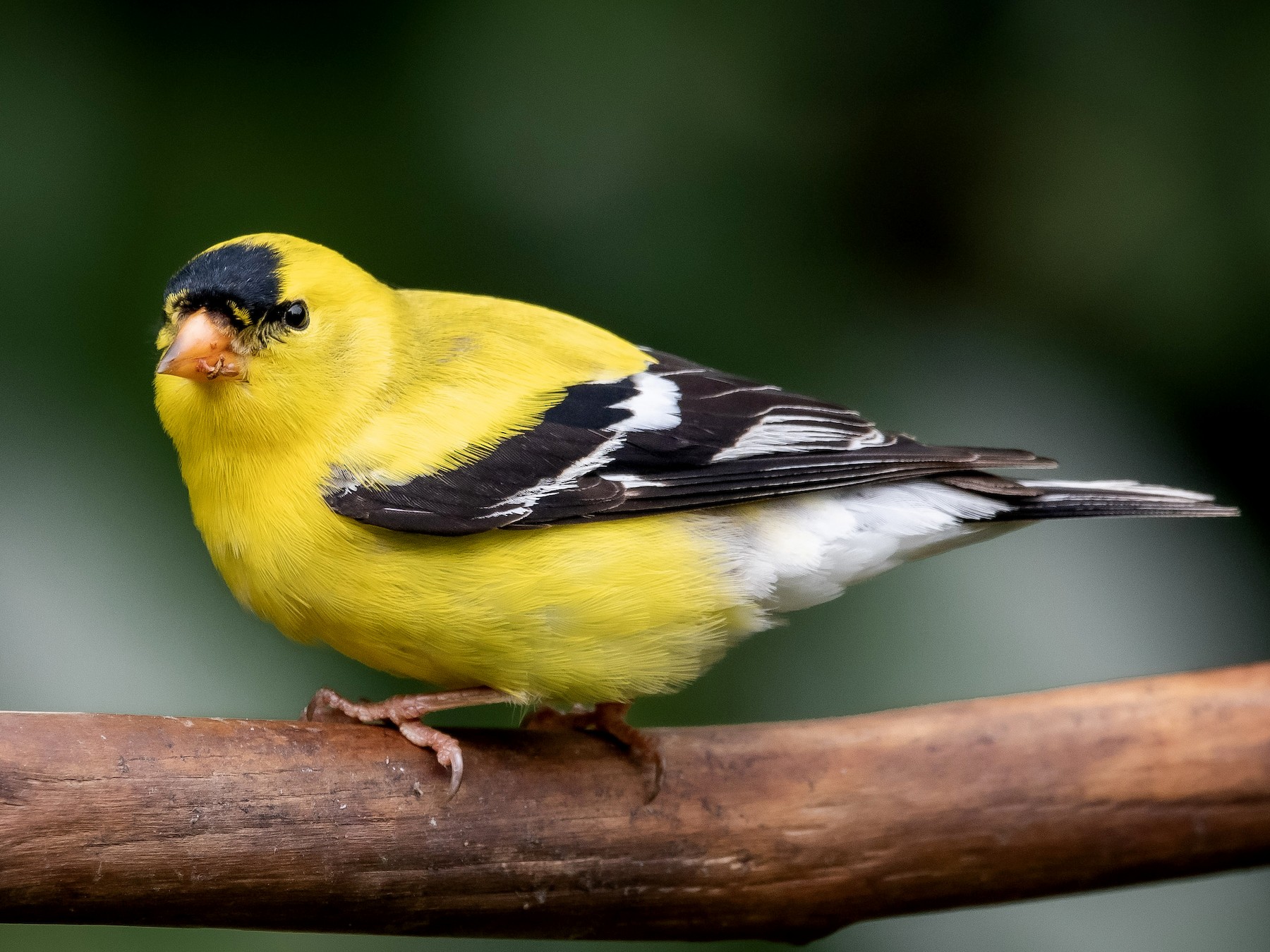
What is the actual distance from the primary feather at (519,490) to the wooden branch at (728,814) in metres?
0.20

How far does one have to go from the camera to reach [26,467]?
8.15 feet

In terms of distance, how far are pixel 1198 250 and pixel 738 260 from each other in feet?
3.53

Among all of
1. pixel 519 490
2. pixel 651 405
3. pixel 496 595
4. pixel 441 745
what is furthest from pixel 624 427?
pixel 441 745

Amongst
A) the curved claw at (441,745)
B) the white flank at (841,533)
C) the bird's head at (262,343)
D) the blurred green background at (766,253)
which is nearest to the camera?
the curved claw at (441,745)

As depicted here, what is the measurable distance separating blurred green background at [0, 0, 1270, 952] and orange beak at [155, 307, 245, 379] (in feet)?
1.55

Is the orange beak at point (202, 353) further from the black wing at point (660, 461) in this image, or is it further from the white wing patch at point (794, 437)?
the white wing patch at point (794, 437)

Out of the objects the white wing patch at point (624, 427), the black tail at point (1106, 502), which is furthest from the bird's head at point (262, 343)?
the black tail at point (1106, 502)

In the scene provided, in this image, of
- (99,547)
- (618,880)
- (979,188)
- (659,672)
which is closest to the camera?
(618,880)

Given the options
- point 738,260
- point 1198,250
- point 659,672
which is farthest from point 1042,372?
point 659,672

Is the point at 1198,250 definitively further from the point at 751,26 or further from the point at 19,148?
the point at 19,148

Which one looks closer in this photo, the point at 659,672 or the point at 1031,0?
the point at 659,672

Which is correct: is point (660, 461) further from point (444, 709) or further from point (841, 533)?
point (444, 709)

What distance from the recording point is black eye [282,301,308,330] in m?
2.22

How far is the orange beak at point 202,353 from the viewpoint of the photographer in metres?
2.09
